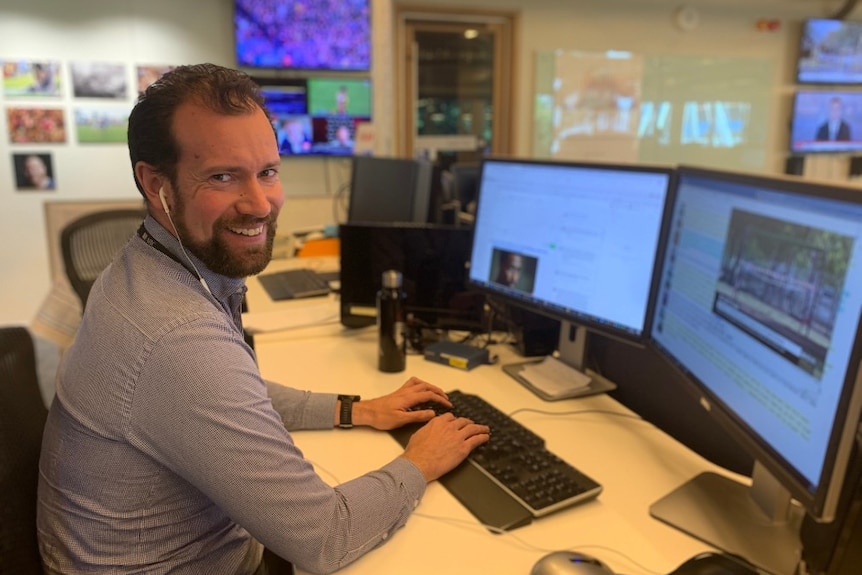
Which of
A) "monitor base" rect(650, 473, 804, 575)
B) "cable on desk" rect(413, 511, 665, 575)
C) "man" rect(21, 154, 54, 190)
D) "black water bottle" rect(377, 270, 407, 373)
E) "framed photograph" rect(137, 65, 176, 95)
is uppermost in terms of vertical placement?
"framed photograph" rect(137, 65, 176, 95)

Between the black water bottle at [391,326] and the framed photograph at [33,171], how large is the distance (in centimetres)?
370

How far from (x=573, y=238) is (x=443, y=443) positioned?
1.82 feet

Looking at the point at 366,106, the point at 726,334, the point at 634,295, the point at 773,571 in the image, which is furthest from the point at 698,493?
the point at 366,106

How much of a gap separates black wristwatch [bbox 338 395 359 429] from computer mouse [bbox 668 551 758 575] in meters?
0.66

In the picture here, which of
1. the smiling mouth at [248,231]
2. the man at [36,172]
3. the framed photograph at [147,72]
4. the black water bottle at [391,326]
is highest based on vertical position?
the framed photograph at [147,72]

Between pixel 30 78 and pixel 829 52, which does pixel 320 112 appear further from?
pixel 829 52

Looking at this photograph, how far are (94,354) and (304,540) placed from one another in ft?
1.31

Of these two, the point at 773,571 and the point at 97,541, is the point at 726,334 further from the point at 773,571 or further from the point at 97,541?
the point at 97,541

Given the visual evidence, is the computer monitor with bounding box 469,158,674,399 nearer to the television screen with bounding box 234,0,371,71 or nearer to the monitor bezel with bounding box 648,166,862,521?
the monitor bezel with bounding box 648,166,862,521

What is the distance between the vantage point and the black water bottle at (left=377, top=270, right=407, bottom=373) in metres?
1.56

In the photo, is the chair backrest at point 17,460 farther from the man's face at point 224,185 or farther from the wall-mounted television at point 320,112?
the wall-mounted television at point 320,112

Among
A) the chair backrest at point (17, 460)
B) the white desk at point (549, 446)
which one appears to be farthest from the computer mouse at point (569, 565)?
the chair backrest at point (17, 460)

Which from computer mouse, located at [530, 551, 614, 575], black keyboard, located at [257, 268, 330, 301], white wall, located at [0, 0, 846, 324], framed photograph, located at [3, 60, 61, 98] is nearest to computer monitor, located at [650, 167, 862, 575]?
computer mouse, located at [530, 551, 614, 575]

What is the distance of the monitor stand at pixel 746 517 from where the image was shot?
929 millimetres
